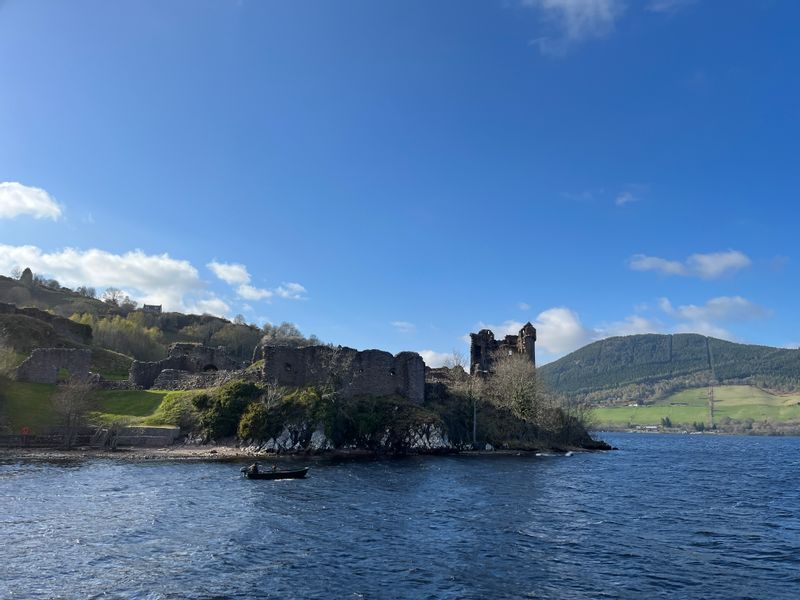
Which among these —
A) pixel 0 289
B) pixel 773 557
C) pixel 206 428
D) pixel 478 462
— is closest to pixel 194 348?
pixel 206 428

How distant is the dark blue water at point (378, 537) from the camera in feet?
53.7

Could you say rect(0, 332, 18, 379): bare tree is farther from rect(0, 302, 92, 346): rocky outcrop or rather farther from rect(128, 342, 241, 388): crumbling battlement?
rect(0, 302, 92, 346): rocky outcrop

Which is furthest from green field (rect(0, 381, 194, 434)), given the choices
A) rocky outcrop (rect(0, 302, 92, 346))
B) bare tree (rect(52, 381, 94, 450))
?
rocky outcrop (rect(0, 302, 92, 346))

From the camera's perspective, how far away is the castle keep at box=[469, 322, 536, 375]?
84.2 metres

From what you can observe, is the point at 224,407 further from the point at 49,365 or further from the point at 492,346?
the point at 492,346

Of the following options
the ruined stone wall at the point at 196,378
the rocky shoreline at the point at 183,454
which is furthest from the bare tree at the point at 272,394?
the rocky shoreline at the point at 183,454

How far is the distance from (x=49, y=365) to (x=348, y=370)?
3128cm

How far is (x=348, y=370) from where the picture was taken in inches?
2405

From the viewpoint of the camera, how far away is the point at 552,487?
1443 inches

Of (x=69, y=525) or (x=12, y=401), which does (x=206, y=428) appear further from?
(x=69, y=525)

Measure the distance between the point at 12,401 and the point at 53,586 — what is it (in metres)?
45.7

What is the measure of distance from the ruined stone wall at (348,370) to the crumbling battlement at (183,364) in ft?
37.8

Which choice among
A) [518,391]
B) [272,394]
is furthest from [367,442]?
[518,391]

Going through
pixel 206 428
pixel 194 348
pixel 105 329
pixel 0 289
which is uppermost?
pixel 0 289
